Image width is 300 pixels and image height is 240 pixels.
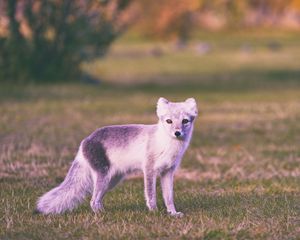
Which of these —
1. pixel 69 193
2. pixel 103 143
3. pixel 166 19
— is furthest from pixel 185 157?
pixel 166 19

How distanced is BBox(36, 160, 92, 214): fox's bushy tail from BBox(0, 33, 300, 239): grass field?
120 mm

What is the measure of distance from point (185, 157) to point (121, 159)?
5.30 m

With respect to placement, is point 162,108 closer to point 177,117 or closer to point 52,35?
point 177,117

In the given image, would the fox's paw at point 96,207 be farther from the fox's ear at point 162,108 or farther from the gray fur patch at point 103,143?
the fox's ear at point 162,108

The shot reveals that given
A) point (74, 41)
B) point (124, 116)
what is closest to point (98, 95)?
point (74, 41)

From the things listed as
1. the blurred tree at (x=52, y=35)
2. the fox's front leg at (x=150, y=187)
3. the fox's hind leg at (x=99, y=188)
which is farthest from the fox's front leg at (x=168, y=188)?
the blurred tree at (x=52, y=35)

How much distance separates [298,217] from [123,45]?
167ft

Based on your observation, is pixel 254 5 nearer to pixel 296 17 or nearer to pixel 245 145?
pixel 296 17

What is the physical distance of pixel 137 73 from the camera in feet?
114

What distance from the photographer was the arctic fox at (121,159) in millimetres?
8539

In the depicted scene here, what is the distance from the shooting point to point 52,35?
2806 centimetres

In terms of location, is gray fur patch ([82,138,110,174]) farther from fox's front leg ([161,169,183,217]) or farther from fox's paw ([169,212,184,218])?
fox's paw ([169,212,184,218])

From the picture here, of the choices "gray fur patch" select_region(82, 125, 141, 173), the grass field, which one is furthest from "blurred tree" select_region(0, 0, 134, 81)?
"gray fur patch" select_region(82, 125, 141, 173)

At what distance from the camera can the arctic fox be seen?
28.0 ft
